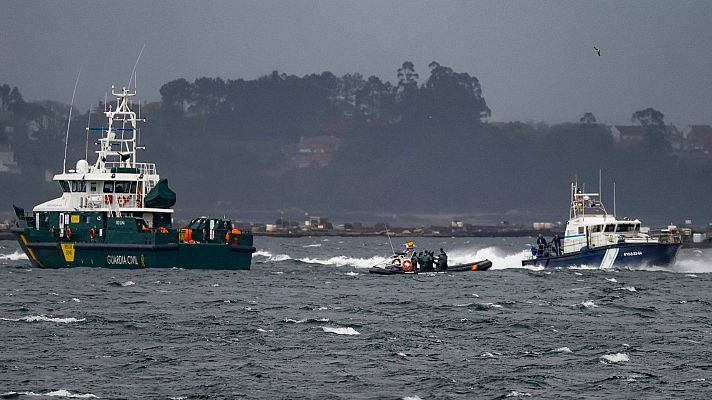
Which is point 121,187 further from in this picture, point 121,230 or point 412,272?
point 412,272

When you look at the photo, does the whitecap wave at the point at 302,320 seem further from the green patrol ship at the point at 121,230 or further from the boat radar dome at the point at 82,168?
the boat radar dome at the point at 82,168

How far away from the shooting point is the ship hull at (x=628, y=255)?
77688 mm

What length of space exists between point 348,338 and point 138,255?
3297 centimetres

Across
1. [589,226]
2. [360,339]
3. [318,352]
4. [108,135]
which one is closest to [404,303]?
[360,339]

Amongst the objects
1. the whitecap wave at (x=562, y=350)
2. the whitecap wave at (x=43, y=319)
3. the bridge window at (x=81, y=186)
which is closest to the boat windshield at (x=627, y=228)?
the bridge window at (x=81, y=186)

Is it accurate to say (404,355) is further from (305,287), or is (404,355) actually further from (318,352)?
(305,287)

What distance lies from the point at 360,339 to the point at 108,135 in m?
42.4

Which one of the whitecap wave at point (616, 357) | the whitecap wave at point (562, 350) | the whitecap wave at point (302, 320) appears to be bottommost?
the whitecap wave at point (616, 357)

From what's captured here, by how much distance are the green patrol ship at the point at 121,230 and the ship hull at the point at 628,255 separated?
2172 cm

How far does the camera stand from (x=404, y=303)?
56.2 m

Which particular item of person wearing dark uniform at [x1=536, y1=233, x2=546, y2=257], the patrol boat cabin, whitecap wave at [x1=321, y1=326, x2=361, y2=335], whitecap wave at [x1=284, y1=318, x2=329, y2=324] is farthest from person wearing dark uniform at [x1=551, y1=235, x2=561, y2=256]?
whitecap wave at [x1=321, y1=326, x2=361, y2=335]

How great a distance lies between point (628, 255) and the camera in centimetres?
7762

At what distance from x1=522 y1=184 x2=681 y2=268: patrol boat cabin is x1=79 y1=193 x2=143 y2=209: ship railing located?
27.6 metres

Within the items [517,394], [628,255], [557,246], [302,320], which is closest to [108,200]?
[557,246]
